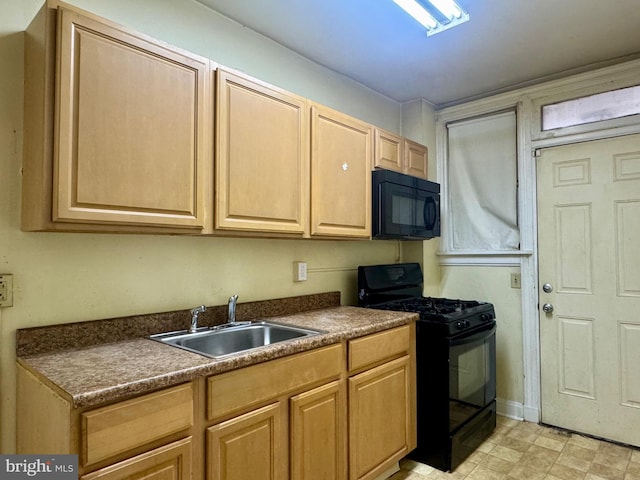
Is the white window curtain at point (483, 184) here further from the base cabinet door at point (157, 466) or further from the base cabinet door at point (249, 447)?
the base cabinet door at point (157, 466)

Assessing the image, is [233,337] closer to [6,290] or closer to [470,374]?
[6,290]

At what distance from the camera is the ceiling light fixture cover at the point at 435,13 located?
6.35 ft

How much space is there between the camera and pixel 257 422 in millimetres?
1453

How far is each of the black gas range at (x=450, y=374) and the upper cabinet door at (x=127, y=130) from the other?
4.80 ft

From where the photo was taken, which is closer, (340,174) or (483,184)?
(340,174)

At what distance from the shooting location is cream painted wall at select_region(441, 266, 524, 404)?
297 cm

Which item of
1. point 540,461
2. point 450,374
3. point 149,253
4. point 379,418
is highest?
point 149,253

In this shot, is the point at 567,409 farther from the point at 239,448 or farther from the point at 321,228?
the point at 239,448

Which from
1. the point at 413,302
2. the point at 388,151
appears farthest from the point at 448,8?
the point at 413,302

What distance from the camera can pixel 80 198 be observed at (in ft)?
4.28

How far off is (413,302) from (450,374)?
0.68 meters

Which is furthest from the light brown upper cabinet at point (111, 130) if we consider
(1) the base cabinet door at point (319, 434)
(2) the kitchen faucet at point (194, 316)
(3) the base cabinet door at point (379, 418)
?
(3) the base cabinet door at point (379, 418)

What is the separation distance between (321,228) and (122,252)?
98 centimetres

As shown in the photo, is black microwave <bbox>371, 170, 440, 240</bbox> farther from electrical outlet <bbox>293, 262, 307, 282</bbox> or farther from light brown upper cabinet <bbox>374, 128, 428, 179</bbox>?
electrical outlet <bbox>293, 262, 307, 282</bbox>
